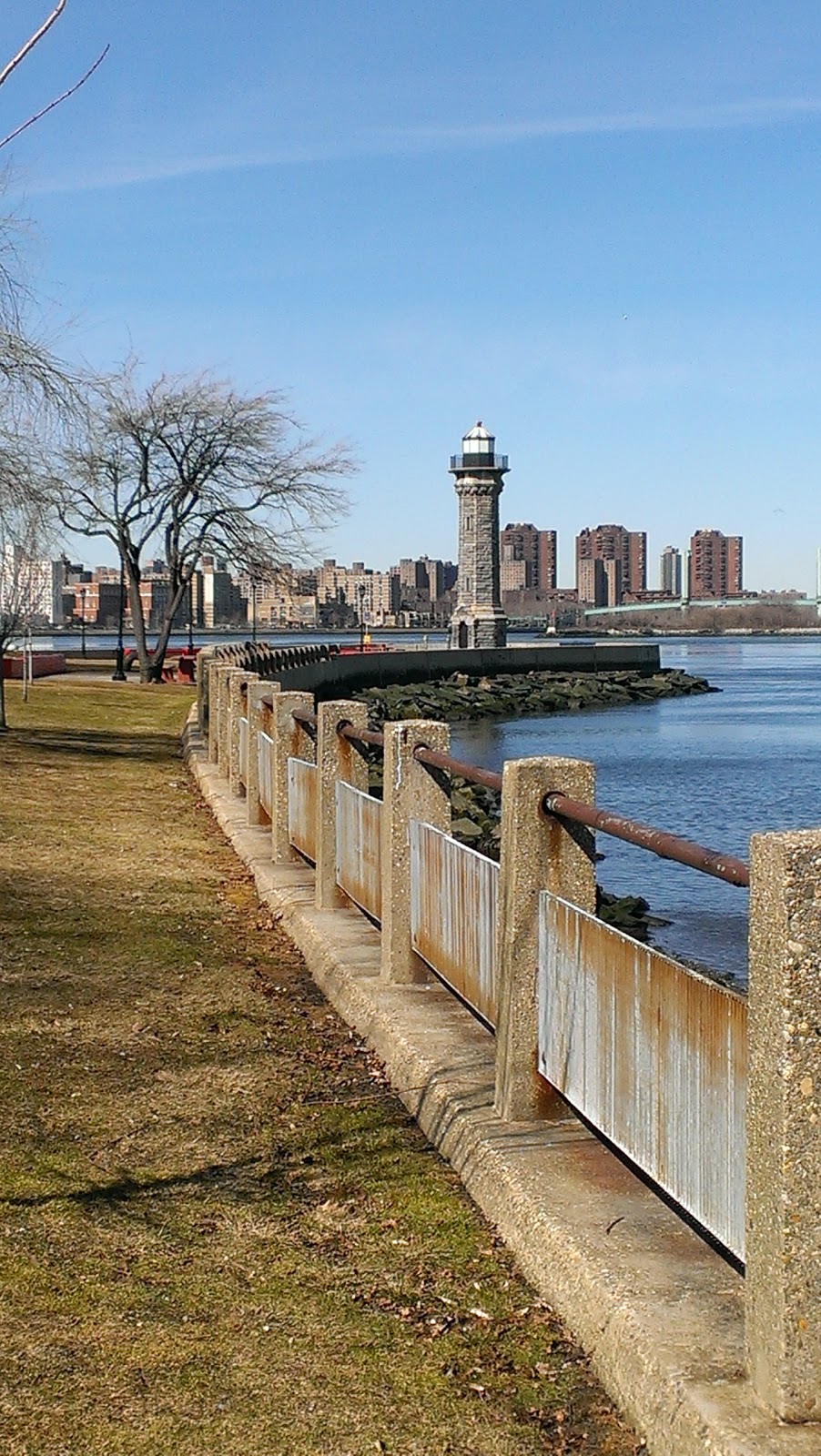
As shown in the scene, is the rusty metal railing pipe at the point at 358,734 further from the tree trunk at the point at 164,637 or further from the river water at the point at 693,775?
the tree trunk at the point at 164,637

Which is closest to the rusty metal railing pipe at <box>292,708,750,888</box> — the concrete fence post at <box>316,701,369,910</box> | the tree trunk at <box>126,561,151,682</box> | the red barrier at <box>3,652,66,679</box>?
the concrete fence post at <box>316,701,369,910</box>

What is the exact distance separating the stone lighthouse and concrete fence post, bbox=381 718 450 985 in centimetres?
8561

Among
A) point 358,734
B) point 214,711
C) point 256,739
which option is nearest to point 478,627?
point 214,711

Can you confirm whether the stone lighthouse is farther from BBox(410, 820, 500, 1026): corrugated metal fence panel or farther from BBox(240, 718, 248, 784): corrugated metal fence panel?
BBox(410, 820, 500, 1026): corrugated metal fence panel

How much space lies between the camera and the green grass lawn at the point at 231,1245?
11.6ft

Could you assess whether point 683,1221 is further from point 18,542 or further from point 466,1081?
point 18,542

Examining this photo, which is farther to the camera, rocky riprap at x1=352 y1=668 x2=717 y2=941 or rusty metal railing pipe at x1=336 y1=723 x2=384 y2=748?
rocky riprap at x1=352 y1=668 x2=717 y2=941

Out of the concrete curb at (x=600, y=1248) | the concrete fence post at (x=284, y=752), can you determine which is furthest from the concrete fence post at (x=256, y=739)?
the concrete curb at (x=600, y=1248)

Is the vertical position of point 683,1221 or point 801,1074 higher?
point 801,1074

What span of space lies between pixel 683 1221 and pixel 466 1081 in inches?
53.9

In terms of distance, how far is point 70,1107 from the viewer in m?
5.71

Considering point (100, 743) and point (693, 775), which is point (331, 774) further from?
point (693, 775)

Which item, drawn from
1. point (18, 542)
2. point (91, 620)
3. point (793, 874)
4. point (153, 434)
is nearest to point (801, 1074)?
point (793, 874)

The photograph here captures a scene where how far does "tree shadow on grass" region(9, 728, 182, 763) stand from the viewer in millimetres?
20297
